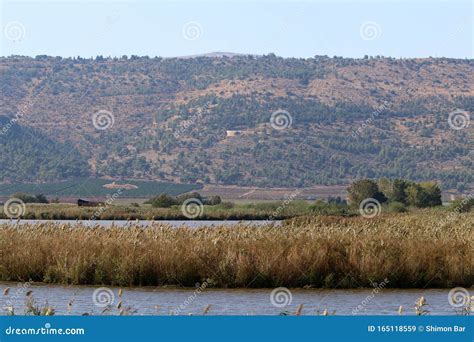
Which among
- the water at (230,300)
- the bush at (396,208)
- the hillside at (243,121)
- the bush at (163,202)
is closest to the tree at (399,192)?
the bush at (396,208)

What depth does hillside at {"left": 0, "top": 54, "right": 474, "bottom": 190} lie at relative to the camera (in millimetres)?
139875

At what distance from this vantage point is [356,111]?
543 feet

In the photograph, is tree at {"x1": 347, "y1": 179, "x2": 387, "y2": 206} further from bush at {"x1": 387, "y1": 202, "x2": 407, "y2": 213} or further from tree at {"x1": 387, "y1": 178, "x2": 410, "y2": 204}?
bush at {"x1": 387, "y1": 202, "x2": 407, "y2": 213}

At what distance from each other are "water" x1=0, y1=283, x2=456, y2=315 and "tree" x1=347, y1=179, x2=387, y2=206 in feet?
197

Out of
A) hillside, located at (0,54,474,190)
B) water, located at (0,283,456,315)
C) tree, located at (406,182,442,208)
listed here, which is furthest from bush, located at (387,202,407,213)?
hillside, located at (0,54,474,190)

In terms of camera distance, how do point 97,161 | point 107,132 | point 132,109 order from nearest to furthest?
Result: point 97,161 → point 107,132 → point 132,109

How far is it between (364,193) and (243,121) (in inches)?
2947

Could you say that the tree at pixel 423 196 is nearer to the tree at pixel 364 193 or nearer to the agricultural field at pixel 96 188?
the tree at pixel 364 193

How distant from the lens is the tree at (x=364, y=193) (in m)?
85.7

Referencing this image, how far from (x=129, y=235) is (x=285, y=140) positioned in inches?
4818

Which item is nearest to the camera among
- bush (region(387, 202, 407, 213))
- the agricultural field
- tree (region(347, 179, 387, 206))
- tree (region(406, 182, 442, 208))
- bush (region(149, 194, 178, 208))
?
bush (region(387, 202, 407, 213))

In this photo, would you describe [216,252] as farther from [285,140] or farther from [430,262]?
[285,140]

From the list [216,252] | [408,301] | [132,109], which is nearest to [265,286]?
[216,252]

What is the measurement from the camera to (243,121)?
160250 millimetres
